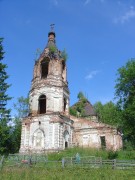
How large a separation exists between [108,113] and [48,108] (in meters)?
18.3

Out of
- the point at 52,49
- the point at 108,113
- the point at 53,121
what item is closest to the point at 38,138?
the point at 53,121

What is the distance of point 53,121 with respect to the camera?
30.3 metres

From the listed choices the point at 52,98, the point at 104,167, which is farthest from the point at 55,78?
the point at 104,167

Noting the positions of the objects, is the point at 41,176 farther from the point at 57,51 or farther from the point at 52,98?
the point at 57,51

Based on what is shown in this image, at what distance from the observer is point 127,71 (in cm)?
3033

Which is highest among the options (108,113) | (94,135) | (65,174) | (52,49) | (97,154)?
(52,49)

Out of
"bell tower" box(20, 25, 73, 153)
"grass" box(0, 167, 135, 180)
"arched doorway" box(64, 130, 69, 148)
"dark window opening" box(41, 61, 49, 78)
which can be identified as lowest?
"grass" box(0, 167, 135, 180)

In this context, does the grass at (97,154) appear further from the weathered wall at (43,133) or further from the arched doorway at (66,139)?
the arched doorway at (66,139)

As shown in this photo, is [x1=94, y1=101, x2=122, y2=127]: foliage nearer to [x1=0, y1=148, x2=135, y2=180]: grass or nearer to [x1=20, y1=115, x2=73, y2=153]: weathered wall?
[x1=20, y1=115, x2=73, y2=153]: weathered wall

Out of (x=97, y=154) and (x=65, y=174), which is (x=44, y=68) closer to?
(x=97, y=154)

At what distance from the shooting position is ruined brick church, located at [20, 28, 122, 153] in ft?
99.1

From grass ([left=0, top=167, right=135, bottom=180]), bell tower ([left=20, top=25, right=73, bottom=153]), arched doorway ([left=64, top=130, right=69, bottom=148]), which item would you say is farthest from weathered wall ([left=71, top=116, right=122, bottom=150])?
grass ([left=0, top=167, right=135, bottom=180])

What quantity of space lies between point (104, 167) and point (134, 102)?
11506 millimetres

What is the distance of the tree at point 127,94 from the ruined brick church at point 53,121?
4985 millimetres
